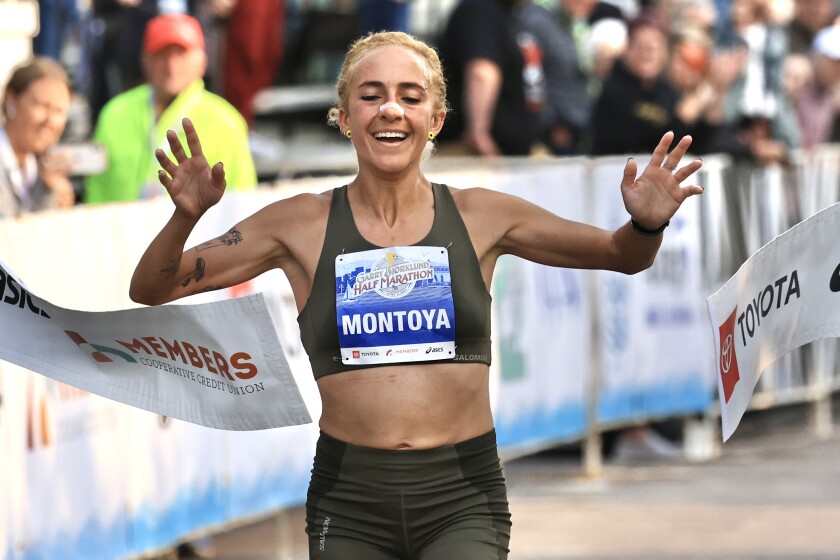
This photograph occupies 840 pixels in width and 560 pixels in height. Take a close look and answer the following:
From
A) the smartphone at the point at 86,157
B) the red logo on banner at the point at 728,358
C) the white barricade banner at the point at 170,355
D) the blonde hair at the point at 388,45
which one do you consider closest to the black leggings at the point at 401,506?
the white barricade banner at the point at 170,355

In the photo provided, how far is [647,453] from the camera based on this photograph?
12547mm

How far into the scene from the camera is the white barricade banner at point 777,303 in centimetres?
524

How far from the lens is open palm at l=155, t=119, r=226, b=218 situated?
15.6 feet

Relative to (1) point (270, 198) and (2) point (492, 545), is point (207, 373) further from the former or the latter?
(1) point (270, 198)

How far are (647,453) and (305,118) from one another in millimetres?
3476

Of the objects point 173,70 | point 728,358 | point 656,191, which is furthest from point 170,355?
point 173,70

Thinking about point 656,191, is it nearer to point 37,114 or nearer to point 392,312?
point 392,312

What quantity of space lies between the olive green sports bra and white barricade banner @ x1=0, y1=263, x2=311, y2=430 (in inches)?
11.1

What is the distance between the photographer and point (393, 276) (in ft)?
15.9

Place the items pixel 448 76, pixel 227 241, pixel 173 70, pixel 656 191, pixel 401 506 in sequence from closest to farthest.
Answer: pixel 401 506
pixel 656 191
pixel 227 241
pixel 173 70
pixel 448 76

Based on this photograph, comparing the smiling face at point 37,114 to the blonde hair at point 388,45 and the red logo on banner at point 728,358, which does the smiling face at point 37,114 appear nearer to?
the blonde hair at point 388,45

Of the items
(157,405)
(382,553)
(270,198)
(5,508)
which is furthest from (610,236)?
(270,198)

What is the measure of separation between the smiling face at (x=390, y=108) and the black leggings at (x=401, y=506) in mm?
780

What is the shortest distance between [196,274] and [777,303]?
66.7 inches
